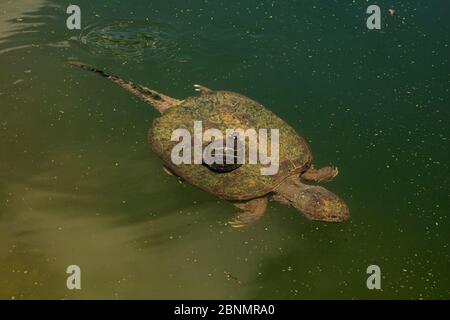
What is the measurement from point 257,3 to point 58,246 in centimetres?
449

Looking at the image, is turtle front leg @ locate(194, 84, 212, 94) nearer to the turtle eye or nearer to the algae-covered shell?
the algae-covered shell

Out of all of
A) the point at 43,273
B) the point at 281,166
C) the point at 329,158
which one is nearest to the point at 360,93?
the point at 329,158

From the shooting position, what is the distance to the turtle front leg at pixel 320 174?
5.10 m

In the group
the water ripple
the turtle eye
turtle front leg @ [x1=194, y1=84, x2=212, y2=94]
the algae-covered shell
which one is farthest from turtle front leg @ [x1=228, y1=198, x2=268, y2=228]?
the water ripple

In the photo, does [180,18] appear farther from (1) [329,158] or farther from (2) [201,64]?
(1) [329,158]

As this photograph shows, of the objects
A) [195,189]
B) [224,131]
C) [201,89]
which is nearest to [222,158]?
[224,131]

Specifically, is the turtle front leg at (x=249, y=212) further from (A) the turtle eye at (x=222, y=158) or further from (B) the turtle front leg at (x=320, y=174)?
(B) the turtle front leg at (x=320, y=174)

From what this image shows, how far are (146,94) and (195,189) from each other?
4.82ft

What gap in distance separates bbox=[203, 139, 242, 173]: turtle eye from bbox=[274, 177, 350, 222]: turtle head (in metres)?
0.55

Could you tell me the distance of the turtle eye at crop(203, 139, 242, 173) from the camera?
4617 mm

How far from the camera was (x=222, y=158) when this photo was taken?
15.1 feet

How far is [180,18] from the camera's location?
6.82 meters

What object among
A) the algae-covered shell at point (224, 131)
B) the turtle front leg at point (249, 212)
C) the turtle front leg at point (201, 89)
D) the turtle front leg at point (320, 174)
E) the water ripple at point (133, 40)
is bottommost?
the turtle front leg at point (249, 212)

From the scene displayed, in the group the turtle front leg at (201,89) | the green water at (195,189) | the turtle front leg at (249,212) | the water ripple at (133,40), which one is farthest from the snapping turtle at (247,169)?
the water ripple at (133,40)
